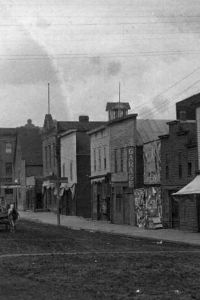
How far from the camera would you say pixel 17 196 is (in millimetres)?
91562

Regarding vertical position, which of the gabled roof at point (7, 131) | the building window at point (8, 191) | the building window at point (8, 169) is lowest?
the building window at point (8, 191)

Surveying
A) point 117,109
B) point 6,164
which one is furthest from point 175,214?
point 6,164

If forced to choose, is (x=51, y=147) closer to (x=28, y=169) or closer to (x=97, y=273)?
(x=28, y=169)

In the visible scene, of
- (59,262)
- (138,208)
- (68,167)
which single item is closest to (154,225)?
(138,208)

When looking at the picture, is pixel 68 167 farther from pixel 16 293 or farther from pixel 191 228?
pixel 16 293

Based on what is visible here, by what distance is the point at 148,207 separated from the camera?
40375mm

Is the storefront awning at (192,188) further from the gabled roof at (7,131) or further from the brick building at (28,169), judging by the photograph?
the gabled roof at (7,131)

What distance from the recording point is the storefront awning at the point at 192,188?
106 feet

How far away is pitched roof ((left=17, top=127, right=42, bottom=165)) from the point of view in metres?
84.6

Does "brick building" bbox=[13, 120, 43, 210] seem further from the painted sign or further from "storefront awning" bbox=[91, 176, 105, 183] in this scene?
the painted sign

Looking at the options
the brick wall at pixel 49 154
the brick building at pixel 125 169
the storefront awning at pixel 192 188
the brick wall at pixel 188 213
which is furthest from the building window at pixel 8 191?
the storefront awning at pixel 192 188

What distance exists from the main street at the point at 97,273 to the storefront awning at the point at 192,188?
29.0 feet

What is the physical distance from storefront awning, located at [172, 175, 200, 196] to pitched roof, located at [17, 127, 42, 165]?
51.5 m

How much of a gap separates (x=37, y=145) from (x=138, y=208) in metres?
46.0
